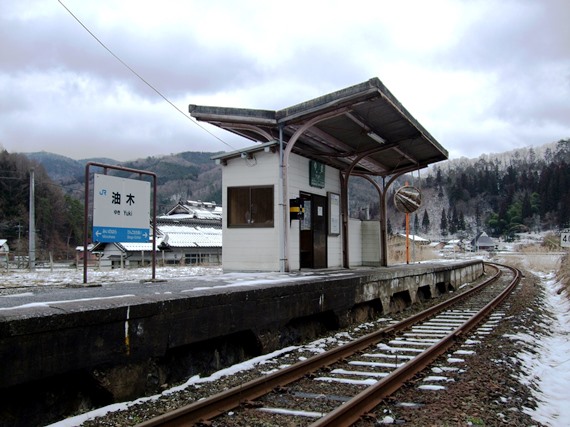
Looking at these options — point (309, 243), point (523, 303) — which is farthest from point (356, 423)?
point (523, 303)

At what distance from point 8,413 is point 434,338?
20.9 feet

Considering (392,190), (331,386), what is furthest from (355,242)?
(392,190)

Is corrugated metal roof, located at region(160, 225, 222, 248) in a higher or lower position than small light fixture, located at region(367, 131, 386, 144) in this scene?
lower

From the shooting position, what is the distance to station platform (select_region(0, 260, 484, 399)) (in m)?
4.19

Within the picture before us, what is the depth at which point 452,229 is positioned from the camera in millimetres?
139375

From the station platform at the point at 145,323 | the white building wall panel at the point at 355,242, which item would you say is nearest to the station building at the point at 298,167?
the white building wall panel at the point at 355,242

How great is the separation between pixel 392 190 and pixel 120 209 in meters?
76.8

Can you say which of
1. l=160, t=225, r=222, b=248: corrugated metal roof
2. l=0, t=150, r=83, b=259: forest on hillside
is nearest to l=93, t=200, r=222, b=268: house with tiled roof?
l=160, t=225, r=222, b=248: corrugated metal roof

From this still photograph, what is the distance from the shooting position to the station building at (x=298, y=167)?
1136 cm

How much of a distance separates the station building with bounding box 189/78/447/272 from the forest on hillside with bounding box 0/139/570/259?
4.94m

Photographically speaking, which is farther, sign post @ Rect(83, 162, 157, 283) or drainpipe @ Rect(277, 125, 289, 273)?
drainpipe @ Rect(277, 125, 289, 273)

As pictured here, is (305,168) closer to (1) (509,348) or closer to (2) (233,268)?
(2) (233,268)

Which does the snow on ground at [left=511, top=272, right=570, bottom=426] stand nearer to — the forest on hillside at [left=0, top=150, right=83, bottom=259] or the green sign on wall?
the green sign on wall

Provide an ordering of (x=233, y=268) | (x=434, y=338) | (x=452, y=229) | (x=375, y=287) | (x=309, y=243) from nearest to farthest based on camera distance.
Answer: (x=434, y=338), (x=375, y=287), (x=233, y=268), (x=309, y=243), (x=452, y=229)
